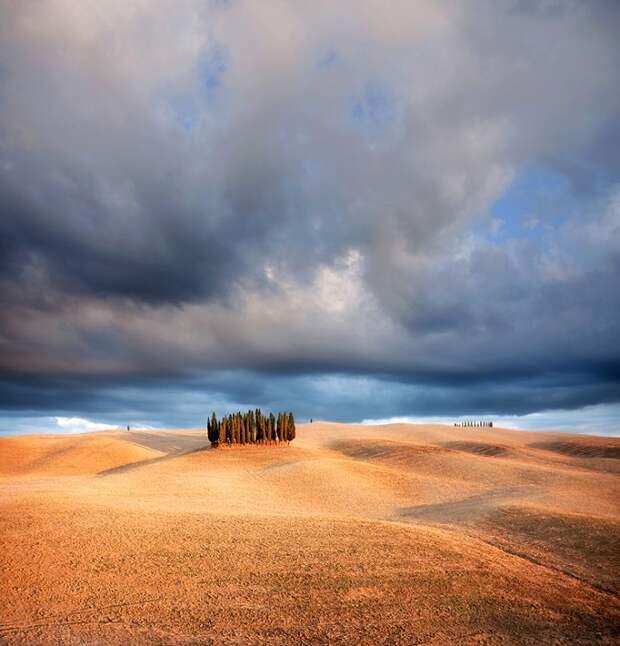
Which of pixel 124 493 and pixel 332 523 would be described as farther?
pixel 124 493

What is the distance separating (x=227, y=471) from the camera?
36.3 m

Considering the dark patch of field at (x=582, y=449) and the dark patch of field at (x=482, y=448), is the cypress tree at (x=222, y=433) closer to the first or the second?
the dark patch of field at (x=482, y=448)

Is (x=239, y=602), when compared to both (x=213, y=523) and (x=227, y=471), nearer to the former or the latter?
(x=213, y=523)

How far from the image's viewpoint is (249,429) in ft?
168

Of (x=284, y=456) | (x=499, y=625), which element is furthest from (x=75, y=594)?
(x=284, y=456)

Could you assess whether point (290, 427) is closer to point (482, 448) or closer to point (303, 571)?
point (482, 448)

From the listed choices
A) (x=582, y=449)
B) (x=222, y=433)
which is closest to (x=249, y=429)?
(x=222, y=433)

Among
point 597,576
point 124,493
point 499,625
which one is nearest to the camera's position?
point 499,625

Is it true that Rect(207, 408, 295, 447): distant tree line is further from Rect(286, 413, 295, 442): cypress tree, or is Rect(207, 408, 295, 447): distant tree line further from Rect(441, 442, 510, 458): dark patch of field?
Rect(441, 442, 510, 458): dark patch of field

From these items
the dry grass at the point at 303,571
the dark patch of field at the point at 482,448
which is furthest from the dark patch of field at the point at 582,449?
the dry grass at the point at 303,571

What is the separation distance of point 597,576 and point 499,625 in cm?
470

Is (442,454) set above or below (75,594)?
above

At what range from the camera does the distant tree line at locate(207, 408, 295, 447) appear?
50.2 meters

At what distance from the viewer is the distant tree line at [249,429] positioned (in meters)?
50.2
